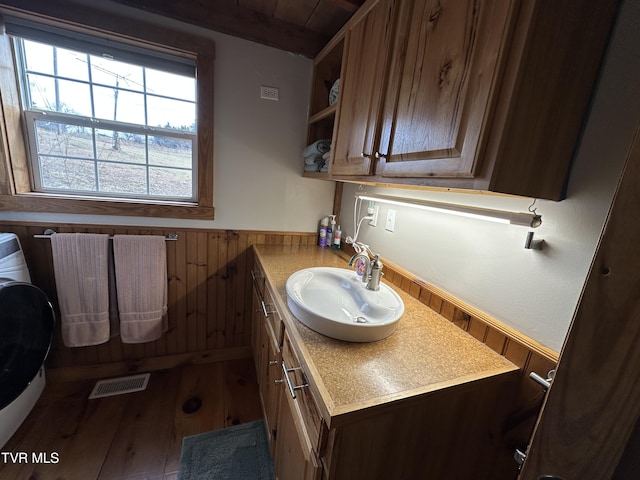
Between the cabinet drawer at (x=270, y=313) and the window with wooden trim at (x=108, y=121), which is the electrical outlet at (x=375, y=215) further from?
the window with wooden trim at (x=108, y=121)

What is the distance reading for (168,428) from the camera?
1.46 m

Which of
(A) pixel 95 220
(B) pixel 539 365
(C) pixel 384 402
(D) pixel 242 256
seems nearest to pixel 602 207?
(B) pixel 539 365

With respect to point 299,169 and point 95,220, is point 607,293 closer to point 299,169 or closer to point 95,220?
point 299,169

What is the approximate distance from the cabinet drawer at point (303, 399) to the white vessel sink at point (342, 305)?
133 millimetres

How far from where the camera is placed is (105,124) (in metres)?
1.54

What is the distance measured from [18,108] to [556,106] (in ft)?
7.67

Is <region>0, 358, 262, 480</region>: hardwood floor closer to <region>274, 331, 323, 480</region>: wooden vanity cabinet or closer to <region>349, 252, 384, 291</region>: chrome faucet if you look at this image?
<region>274, 331, 323, 480</region>: wooden vanity cabinet

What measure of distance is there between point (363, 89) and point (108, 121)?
149 cm

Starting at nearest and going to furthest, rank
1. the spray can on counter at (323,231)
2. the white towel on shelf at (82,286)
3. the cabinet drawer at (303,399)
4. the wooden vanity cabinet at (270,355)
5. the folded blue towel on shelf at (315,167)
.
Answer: the cabinet drawer at (303,399)
the wooden vanity cabinet at (270,355)
the white towel on shelf at (82,286)
the folded blue towel on shelf at (315,167)
the spray can on counter at (323,231)

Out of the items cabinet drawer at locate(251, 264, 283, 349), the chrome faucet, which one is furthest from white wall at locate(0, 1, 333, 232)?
the chrome faucet

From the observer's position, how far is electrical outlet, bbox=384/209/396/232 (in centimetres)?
140

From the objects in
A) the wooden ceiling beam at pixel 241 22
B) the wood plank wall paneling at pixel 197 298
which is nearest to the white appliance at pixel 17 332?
the wood plank wall paneling at pixel 197 298

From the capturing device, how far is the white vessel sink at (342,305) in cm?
83

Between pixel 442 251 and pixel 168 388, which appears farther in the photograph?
pixel 168 388
